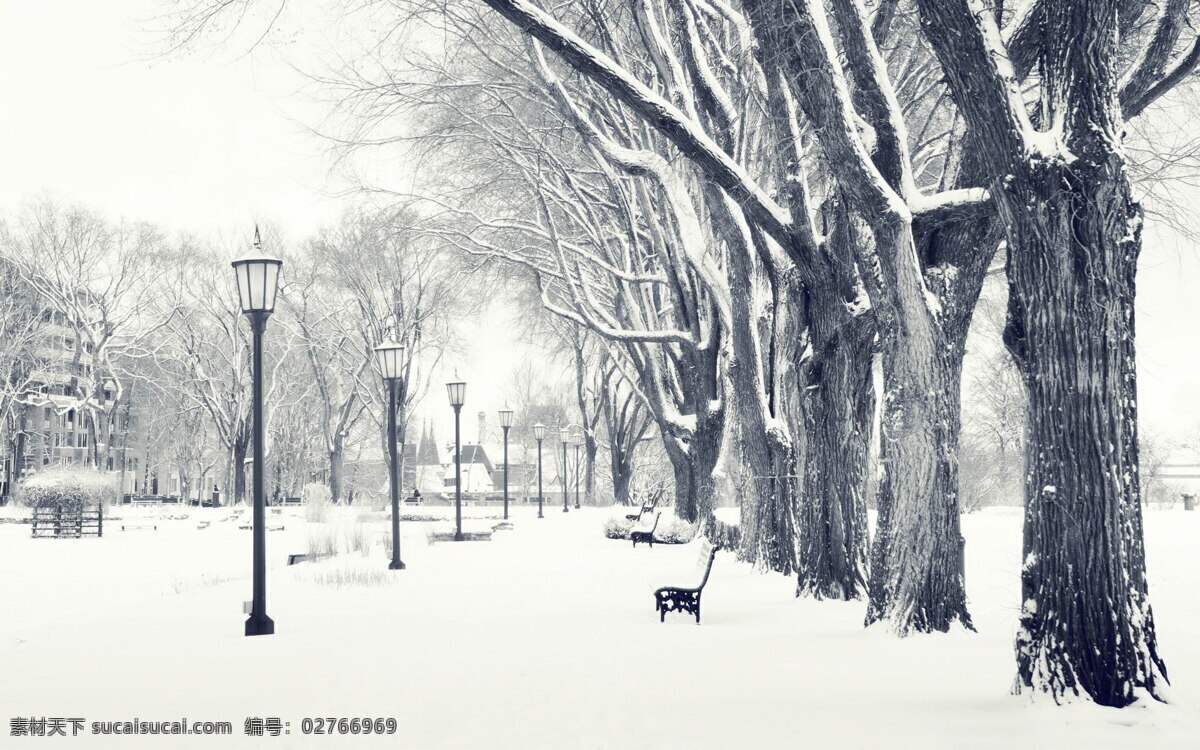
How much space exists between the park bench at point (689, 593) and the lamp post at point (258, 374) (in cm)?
373

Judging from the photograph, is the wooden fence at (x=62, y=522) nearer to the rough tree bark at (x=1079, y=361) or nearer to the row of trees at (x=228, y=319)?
the row of trees at (x=228, y=319)

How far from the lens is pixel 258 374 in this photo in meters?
10.4

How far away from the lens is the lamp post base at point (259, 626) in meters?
9.94

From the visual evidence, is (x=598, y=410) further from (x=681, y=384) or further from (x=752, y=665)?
(x=752, y=665)

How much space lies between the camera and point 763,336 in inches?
606

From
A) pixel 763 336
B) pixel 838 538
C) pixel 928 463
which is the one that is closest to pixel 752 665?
pixel 928 463

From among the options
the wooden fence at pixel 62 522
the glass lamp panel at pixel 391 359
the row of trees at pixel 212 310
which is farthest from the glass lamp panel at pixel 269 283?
the row of trees at pixel 212 310

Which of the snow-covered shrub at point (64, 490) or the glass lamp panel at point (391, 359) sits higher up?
the glass lamp panel at point (391, 359)

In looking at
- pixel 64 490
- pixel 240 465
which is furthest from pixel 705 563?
pixel 240 465

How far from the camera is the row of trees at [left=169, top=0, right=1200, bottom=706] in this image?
6133 mm

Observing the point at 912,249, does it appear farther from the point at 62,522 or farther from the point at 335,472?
the point at 335,472

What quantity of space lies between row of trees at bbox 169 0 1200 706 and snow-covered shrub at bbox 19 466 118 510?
1618 cm

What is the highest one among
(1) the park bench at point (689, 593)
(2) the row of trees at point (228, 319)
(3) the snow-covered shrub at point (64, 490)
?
(2) the row of trees at point (228, 319)

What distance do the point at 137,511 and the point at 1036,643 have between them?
42.4m
